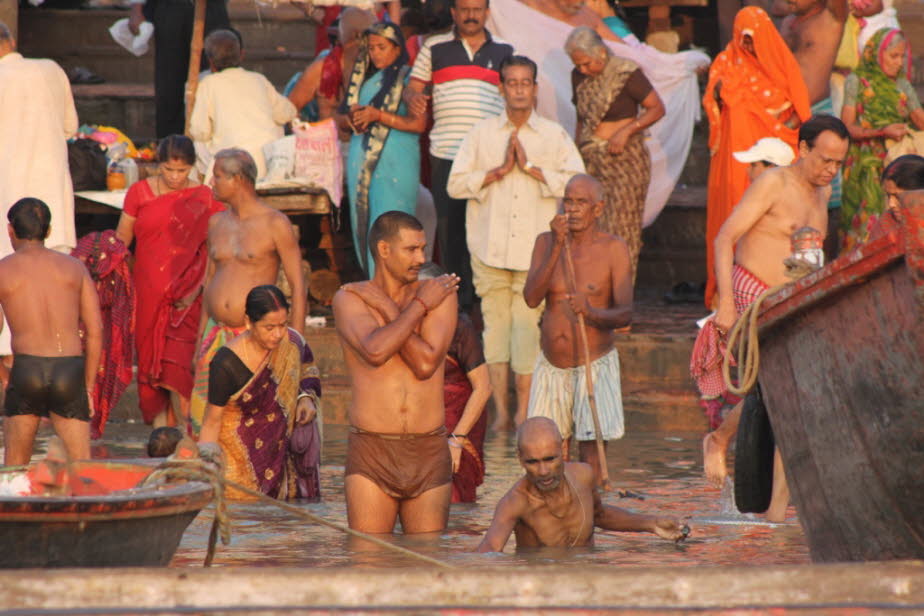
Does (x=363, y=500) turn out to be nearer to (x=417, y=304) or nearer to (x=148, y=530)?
(x=417, y=304)

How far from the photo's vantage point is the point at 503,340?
12445 mm

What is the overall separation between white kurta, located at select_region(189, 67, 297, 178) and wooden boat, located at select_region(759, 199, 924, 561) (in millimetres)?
6960

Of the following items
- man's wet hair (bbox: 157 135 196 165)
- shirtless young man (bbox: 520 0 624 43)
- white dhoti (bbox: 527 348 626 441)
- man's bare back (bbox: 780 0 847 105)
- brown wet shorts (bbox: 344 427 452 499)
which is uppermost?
shirtless young man (bbox: 520 0 624 43)

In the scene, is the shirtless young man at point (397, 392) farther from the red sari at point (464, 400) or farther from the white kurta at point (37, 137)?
the white kurta at point (37, 137)

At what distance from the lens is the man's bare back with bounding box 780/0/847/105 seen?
13.5 m

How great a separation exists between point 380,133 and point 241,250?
2713mm

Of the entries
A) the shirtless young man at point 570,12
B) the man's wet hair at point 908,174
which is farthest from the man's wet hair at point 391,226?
the shirtless young man at point 570,12

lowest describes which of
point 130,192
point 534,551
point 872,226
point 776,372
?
point 534,551

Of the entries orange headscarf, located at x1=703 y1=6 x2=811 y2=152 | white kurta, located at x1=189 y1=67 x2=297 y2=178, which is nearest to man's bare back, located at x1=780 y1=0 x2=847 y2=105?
orange headscarf, located at x1=703 y1=6 x2=811 y2=152

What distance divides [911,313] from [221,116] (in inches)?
324

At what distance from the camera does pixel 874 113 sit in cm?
1303

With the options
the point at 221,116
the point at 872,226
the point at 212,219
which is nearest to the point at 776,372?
the point at 872,226

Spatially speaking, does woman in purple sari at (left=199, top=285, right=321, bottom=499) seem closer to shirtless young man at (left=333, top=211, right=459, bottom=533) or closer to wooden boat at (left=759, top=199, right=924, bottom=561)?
shirtless young man at (left=333, top=211, right=459, bottom=533)

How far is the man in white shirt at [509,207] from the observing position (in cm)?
1232
